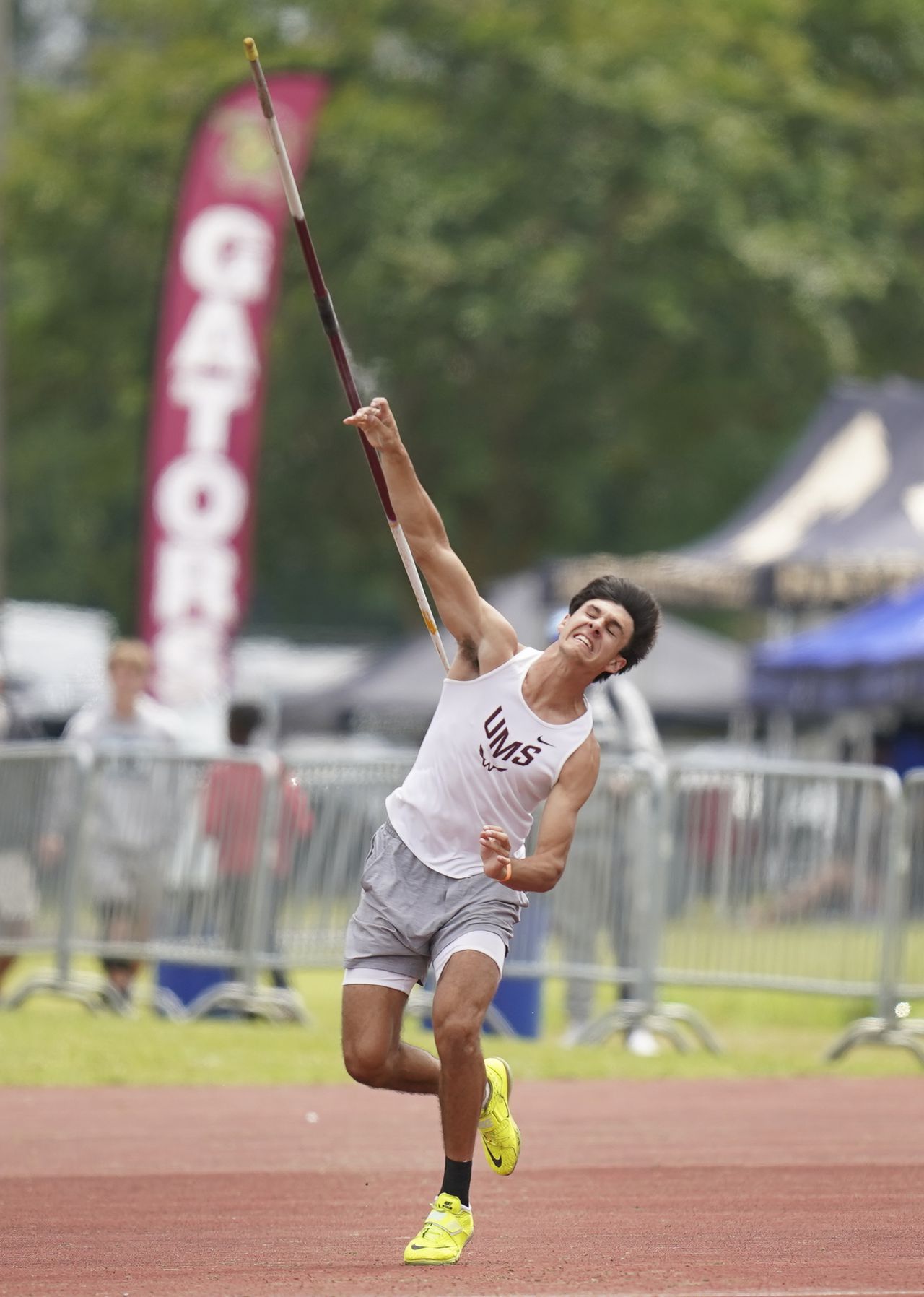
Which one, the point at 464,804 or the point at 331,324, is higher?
the point at 331,324

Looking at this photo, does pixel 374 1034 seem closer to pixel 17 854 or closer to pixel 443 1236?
pixel 443 1236

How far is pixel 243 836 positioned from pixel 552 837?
6982 mm

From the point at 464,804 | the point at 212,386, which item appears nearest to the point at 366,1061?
the point at 464,804

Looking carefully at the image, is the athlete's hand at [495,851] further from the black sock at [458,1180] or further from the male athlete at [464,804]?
the black sock at [458,1180]

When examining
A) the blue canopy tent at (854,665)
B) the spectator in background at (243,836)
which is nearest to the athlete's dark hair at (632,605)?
the spectator in background at (243,836)

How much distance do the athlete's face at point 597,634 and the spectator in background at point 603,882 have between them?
588 centimetres

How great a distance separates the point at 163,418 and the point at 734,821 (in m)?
9.43

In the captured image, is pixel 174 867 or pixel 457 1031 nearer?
pixel 457 1031

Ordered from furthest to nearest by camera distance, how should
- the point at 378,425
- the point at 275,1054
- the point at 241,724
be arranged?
the point at 241,724 → the point at 275,1054 → the point at 378,425

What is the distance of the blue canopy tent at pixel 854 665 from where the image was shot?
18719mm

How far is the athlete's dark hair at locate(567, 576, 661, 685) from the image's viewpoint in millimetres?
6992

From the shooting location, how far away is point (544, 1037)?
13.7m

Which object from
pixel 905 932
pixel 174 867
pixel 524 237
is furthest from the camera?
pixel 524 237

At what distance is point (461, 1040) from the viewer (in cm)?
671
